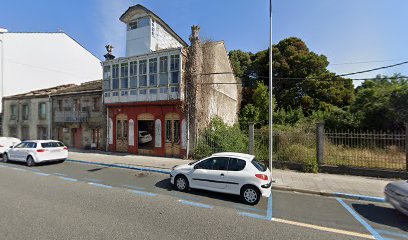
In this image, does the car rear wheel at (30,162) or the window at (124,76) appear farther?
the window at (124,76)

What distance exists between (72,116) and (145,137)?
21.9 feet

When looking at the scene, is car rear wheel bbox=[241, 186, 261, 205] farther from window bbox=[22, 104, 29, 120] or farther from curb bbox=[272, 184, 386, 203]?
window bbox=[22, 104, 29, 120]

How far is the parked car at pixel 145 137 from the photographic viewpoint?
53.1 feet

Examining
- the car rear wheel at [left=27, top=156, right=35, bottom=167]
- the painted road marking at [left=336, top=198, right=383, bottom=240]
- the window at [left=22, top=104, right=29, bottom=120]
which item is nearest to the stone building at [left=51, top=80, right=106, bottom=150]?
the window at [left=22, top=104, right=29, bottom=120]

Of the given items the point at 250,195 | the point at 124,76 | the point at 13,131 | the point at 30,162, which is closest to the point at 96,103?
the point at 124,76

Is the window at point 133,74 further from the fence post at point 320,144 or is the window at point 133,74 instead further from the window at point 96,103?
the fence post at point 320,144

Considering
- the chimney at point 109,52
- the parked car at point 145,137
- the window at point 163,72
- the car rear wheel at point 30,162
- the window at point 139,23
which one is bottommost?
the car rear wheel at point 30,162

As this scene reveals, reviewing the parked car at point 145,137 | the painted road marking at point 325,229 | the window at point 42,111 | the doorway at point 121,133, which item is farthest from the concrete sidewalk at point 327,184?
the window at point 42,111

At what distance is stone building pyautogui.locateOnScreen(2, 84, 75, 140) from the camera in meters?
19.9

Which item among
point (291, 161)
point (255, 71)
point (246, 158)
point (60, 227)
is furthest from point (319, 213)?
point (255, 71)

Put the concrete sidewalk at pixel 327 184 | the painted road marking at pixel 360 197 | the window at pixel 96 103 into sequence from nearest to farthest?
the painted road marking at pixel 360 197, the concrete sidewalk at pixel 327 184, the window at pixel 96 103

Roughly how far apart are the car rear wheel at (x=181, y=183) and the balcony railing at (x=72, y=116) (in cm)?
1347

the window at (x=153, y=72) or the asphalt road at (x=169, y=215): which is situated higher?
the window at (x=153, y=72)

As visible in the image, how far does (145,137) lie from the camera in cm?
1683
